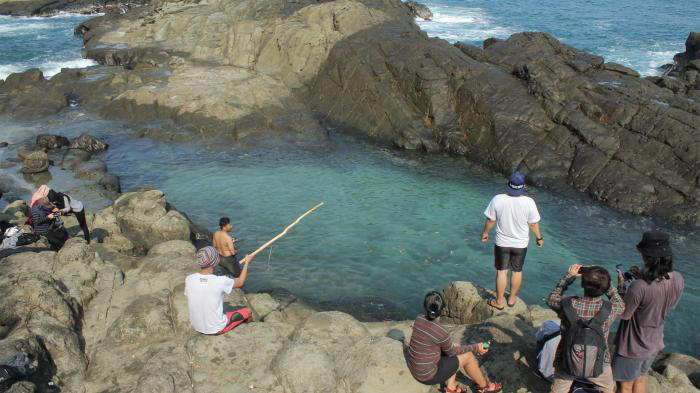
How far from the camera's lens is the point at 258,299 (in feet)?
32.8

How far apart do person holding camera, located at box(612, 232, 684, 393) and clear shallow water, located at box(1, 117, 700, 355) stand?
5.75 metres

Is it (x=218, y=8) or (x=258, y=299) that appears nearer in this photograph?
(x=258, y=299)

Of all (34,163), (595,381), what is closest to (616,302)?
(595,381)

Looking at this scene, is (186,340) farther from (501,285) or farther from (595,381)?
(595,381)

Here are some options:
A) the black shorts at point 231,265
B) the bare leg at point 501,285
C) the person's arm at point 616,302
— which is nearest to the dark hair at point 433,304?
the person's arm at point 616,302

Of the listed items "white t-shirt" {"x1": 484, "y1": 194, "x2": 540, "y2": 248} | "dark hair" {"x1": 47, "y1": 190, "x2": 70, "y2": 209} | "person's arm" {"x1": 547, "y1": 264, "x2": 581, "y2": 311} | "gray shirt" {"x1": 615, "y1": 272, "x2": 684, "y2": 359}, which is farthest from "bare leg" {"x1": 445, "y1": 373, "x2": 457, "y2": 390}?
"dark hair" {"x1": 47, "y1": 190, "x2": 70, "y2": 209}

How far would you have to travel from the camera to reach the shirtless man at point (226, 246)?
10.4m

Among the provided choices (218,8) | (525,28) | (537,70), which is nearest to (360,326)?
(537,70)

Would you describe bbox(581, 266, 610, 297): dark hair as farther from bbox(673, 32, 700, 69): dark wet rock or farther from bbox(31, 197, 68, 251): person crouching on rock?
bbox(673, 32, 700, 69): dark wet rock

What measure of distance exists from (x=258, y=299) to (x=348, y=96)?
53.2 ft

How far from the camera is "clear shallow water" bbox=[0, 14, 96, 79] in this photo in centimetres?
3556

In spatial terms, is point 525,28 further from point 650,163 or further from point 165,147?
point 165,147

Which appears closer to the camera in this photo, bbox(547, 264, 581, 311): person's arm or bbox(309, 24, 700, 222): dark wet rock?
bbox(547, 264, 581, 311): person's arm

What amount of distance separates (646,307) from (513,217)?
2764mm
